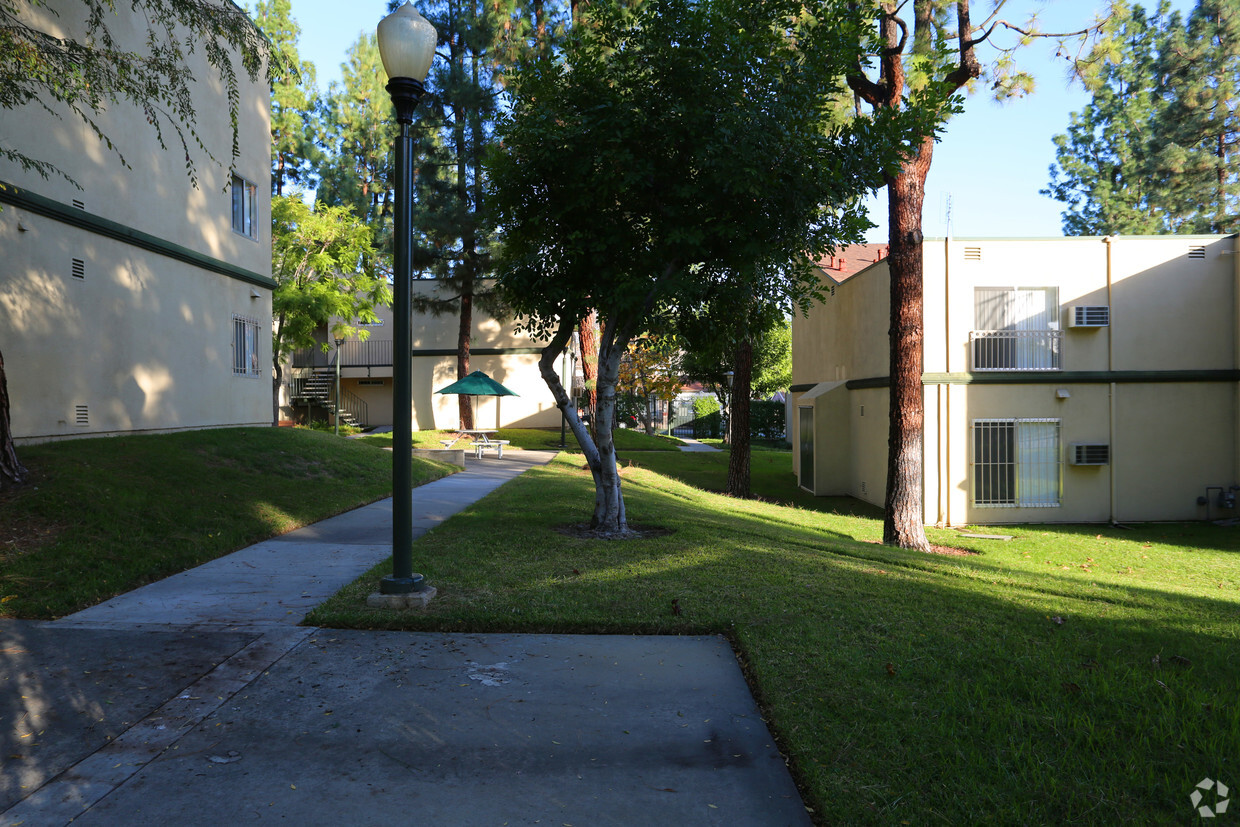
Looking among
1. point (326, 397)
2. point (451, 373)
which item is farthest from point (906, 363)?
point (326, 397)

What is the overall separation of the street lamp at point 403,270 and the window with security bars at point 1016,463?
44.5 ft

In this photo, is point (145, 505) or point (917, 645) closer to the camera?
point (917, 645)

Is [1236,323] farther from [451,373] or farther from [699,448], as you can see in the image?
[451,373]

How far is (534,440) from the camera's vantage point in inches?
1098

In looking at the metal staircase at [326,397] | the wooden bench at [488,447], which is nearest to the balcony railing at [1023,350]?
the wooden bench at [488,447]

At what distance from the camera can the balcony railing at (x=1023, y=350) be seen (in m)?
16.2

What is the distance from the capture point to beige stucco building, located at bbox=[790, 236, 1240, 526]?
1606 centimetres

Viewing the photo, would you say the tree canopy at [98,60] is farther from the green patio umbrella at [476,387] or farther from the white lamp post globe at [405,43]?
the green patio umbrella at [476,387]

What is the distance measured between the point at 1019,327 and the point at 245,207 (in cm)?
1568

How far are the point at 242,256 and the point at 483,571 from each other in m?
10.9

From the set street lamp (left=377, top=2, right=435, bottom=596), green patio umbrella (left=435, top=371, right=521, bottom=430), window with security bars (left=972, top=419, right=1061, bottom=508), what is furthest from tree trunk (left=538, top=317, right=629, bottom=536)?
green patio umbrella (left=435, top=371, right=521, bottom=430)

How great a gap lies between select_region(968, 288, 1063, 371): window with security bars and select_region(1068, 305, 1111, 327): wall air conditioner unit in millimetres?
327

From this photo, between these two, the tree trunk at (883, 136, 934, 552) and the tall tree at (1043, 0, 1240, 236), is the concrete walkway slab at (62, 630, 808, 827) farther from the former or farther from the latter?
the tall tree at (1043, 0, 1240, 236)

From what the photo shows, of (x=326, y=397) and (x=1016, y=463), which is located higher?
(x=326, y=397)
